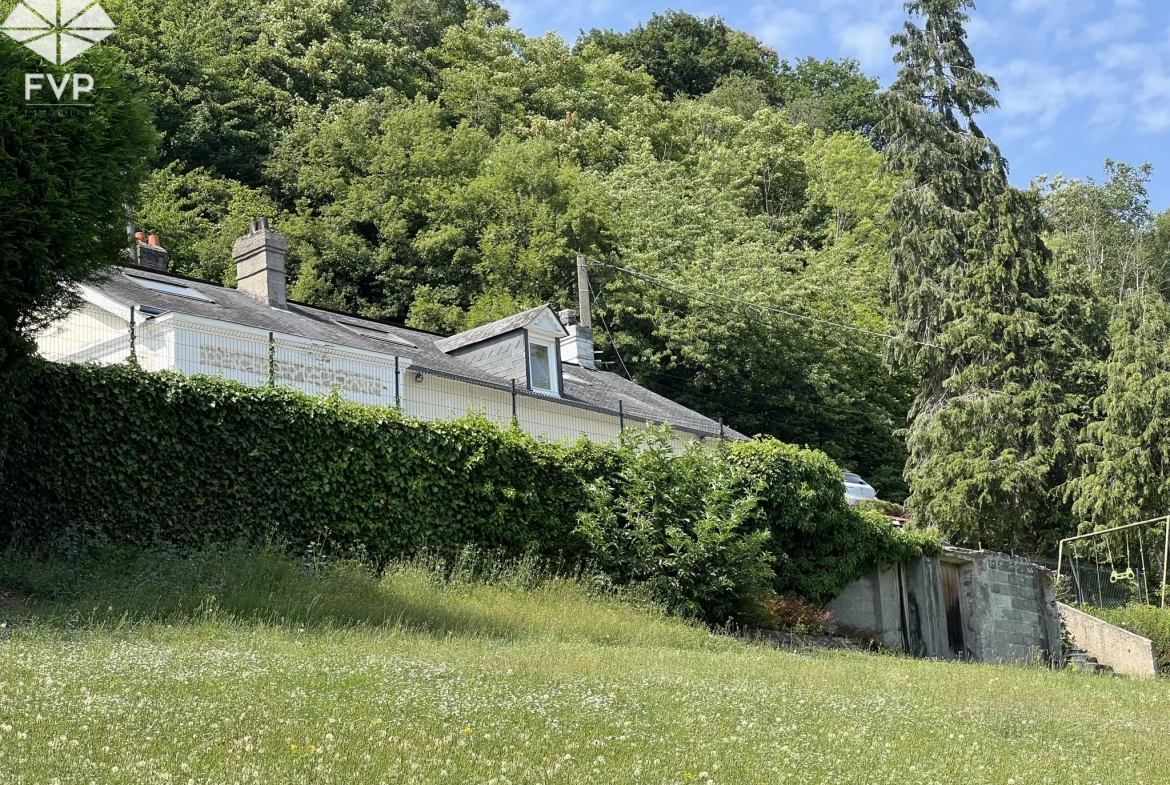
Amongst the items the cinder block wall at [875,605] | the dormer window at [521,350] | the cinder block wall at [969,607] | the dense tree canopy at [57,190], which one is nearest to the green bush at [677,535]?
the cinder block wall at [875,605]

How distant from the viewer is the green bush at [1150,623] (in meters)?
27.0

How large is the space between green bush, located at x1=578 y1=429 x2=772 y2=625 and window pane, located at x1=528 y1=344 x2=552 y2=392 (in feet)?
26.2

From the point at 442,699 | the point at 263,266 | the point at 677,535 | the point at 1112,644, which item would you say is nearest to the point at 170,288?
the point at 263,266

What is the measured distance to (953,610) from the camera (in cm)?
2661

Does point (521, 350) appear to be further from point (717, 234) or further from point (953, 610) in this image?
point (717, 234)

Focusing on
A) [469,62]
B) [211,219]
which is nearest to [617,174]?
[469,62]

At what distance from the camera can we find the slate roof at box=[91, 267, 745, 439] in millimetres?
24797

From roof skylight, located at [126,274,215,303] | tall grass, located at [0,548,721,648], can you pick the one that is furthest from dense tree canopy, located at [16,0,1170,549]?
tall grass, located at [0,548,721,648]

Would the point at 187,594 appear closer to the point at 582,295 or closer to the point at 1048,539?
Answer: the point at 582,295

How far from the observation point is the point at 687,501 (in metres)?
21.0

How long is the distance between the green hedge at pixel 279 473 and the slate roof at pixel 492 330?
27.4ft

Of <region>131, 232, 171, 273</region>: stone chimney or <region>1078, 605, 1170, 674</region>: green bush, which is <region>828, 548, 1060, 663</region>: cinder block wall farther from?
<region>131, 232, 171, 273</region>: stone chimney

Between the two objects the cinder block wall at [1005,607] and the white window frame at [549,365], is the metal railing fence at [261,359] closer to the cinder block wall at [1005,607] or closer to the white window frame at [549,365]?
the white window frame at [549,365]

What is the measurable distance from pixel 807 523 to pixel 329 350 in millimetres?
9469
